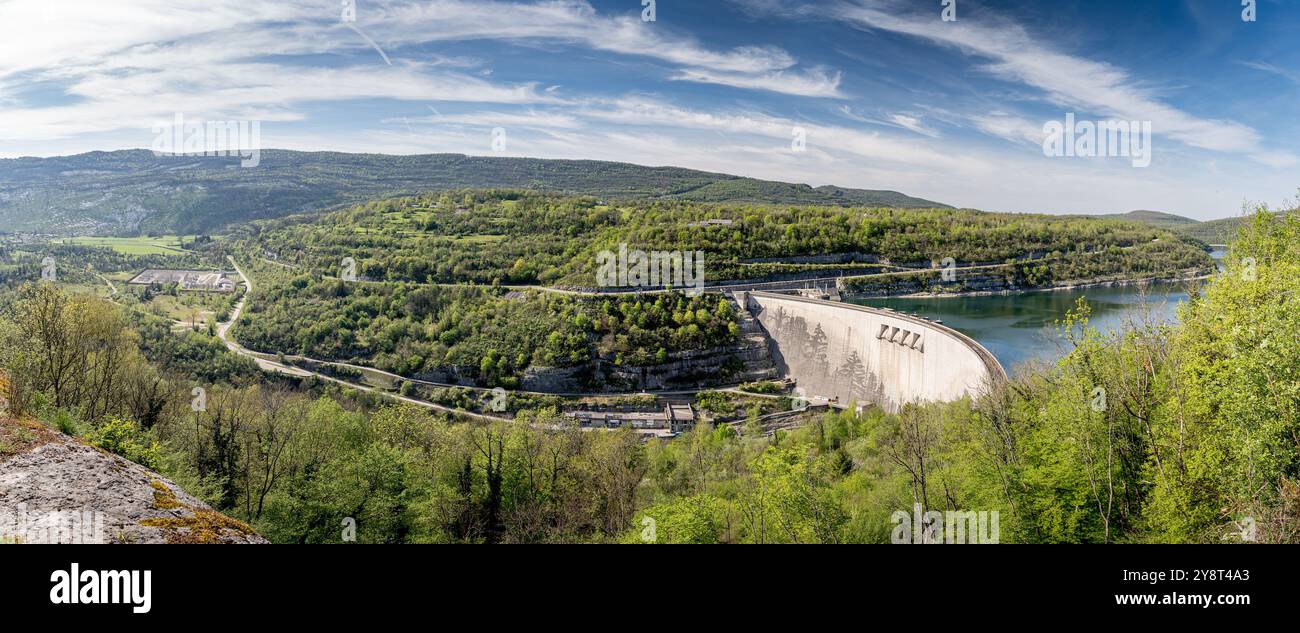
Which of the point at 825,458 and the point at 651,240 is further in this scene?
the point at 651,240

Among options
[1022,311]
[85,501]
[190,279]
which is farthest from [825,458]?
[190,279]

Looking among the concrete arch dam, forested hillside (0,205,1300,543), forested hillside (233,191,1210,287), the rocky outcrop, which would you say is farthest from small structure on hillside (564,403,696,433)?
the rocky outcrop

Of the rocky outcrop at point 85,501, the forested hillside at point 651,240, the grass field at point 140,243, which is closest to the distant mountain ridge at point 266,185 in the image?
the grass field at point 140,243

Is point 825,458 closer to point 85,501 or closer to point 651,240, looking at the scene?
point 85,501

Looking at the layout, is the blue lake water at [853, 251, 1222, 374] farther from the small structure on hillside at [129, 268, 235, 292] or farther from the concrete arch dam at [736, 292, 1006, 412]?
the small structure on hillside at [129, 268, 235, 292]

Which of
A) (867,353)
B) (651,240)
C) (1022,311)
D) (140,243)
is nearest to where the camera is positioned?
(867,353)
